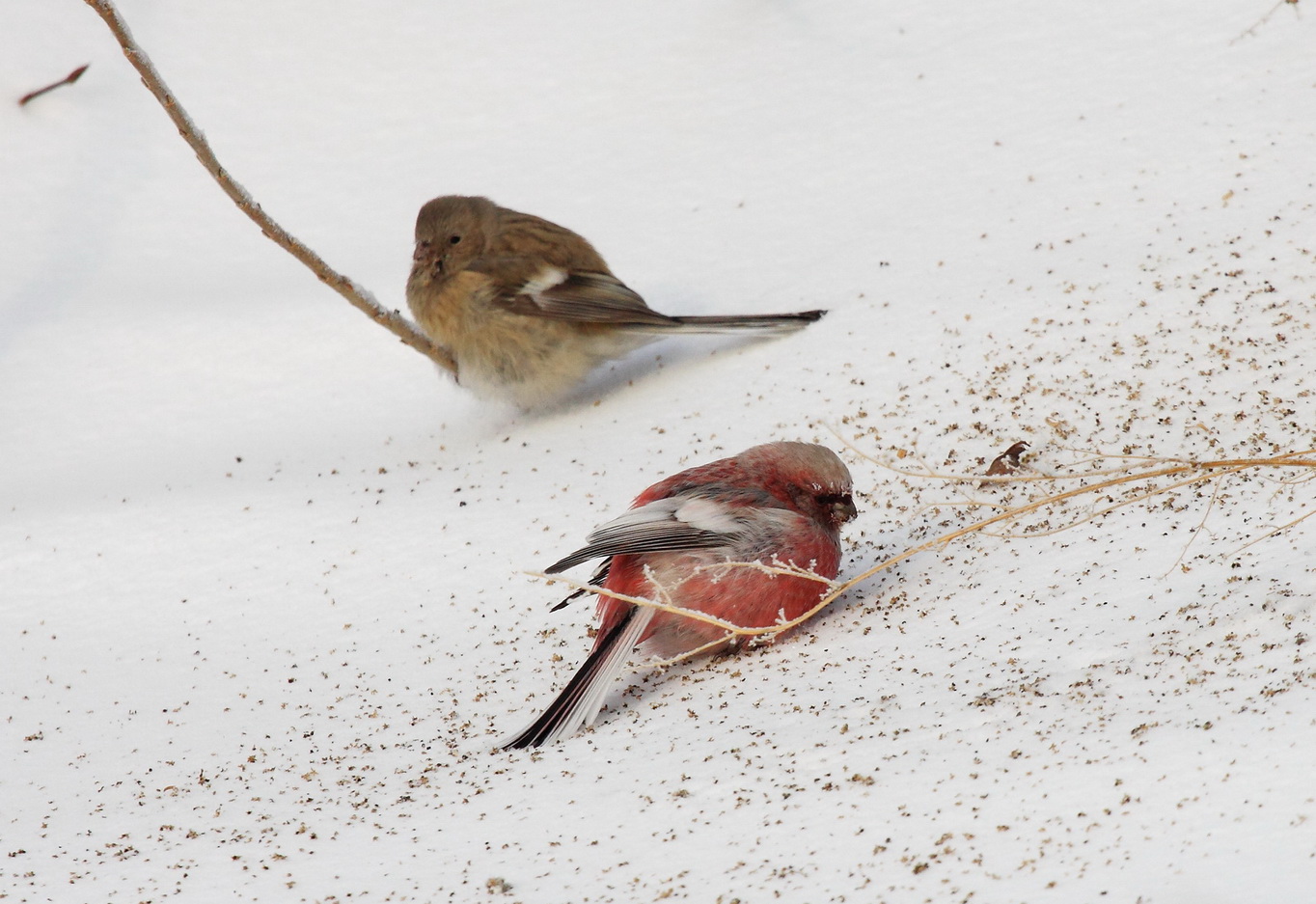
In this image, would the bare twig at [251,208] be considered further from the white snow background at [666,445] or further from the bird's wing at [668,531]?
the bird's wing at [668,531]

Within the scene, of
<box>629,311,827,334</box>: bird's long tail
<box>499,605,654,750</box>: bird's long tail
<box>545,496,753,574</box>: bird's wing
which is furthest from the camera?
<box>629,311,827,334</box>: bird's long tail

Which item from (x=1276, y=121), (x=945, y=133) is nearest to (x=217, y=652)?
(x=945, y=133)

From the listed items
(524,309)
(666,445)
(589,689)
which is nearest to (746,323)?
(666,445)

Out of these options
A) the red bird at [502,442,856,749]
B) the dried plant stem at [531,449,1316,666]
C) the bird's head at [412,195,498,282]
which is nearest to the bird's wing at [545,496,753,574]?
the red bird at [502,442,856,749]

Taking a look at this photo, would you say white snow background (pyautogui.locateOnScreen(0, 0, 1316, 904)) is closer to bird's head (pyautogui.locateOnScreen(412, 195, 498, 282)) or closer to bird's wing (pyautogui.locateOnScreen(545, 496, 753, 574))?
bird's wing (pyautogui.locateOnScreen(545, 496, 753, 574))

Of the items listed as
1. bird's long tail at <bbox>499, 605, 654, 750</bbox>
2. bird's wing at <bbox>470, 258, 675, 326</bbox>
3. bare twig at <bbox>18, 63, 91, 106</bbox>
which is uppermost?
bare twig at <bbox>18, 63, 91, 106</bbox>

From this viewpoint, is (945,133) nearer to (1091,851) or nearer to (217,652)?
(217,652)
